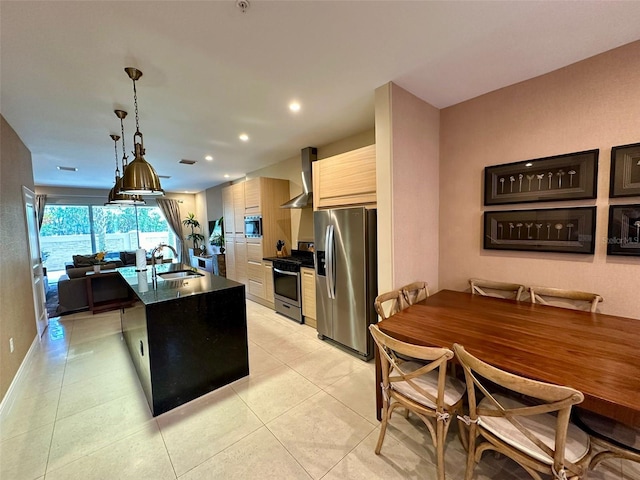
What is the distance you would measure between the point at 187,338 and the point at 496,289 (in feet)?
9.66

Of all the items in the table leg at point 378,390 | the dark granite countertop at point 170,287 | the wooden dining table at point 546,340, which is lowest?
the table leg at point 378,390

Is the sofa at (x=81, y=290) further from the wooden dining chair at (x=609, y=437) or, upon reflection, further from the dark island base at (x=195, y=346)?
the wooden dining chair at (x=609, y=437)

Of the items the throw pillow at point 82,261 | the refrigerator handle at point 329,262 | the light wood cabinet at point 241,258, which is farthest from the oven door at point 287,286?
the throw pillow at point 82,261

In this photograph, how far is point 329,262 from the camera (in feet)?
10.1

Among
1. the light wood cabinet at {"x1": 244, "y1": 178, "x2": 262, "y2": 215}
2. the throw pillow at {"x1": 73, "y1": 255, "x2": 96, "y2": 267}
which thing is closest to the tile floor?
the light wood cabinet at {"x1": 244, "y1": 178, "x2": 262, "y2": 215}

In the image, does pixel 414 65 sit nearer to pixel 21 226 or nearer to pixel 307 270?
pixel 307 270

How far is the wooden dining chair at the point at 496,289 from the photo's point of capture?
2.42 m

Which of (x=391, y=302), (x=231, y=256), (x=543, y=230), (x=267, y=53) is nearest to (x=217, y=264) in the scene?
(x=231, y=256)

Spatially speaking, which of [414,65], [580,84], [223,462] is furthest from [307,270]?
[580,84]

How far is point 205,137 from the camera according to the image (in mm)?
3625

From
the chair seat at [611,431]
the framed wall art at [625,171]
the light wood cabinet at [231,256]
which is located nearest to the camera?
the chair seat at [611,431]

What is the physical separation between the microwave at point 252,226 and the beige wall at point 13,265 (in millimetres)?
2982

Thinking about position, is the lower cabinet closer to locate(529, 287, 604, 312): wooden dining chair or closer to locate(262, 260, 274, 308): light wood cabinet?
locate(262, 260, 274, 308): light wood cabinet

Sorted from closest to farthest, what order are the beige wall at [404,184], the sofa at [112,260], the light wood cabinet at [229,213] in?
the beige wall at [404,184]
the light wood cabinet at [229,213]
the sofa at [112,260]
